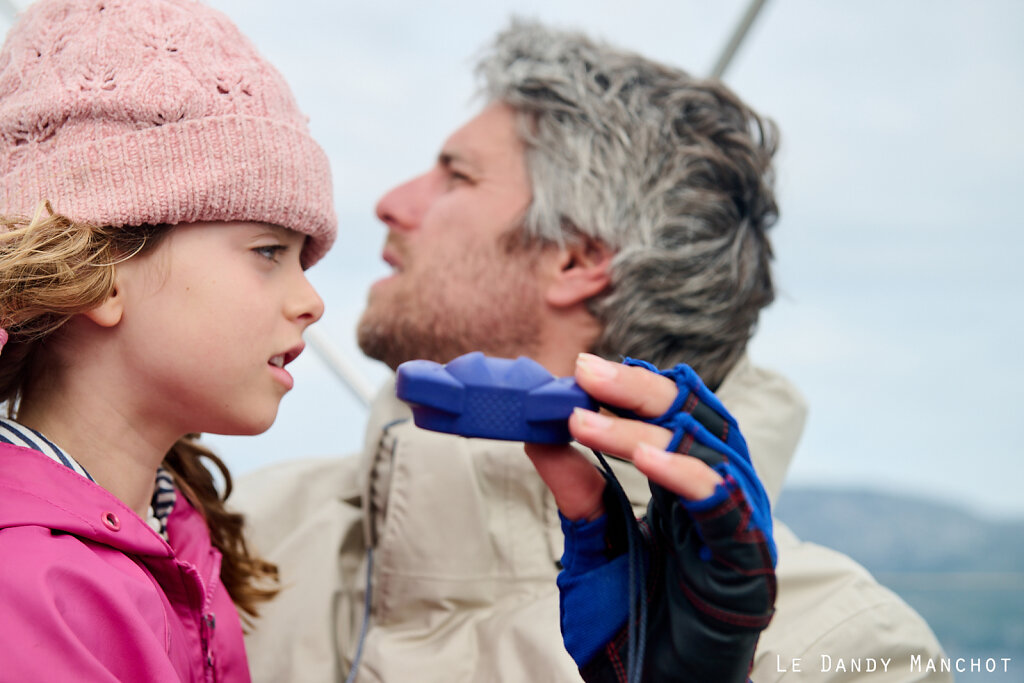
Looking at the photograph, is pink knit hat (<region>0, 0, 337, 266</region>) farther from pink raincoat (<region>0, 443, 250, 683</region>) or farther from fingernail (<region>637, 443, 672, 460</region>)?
fingernail (<region>637, 443, 672, 460</region>)

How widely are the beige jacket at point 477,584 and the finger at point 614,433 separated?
471 mm

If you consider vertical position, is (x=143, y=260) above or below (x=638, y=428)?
below

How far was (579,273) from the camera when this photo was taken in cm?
151

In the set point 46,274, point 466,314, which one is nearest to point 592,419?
point 46,274

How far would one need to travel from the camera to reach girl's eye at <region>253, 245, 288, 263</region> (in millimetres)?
977

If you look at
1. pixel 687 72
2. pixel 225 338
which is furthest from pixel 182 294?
pixel 687 72

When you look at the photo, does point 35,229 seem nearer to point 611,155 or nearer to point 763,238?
point 611,155

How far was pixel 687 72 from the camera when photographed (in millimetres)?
1656

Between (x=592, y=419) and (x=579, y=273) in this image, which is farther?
(x=579, y=273)

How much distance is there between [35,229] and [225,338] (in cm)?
20

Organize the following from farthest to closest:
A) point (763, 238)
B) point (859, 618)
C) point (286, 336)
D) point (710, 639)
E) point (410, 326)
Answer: point (763, 238) → point (410, 326) → point (859, 618) → point (286, 336) → point (710, 639)

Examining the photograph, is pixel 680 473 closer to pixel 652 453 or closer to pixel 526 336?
pixel 652 453

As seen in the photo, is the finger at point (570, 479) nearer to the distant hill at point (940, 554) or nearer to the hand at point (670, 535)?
the hand at point (670, 535)

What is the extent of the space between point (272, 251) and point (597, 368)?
1.58 feet
